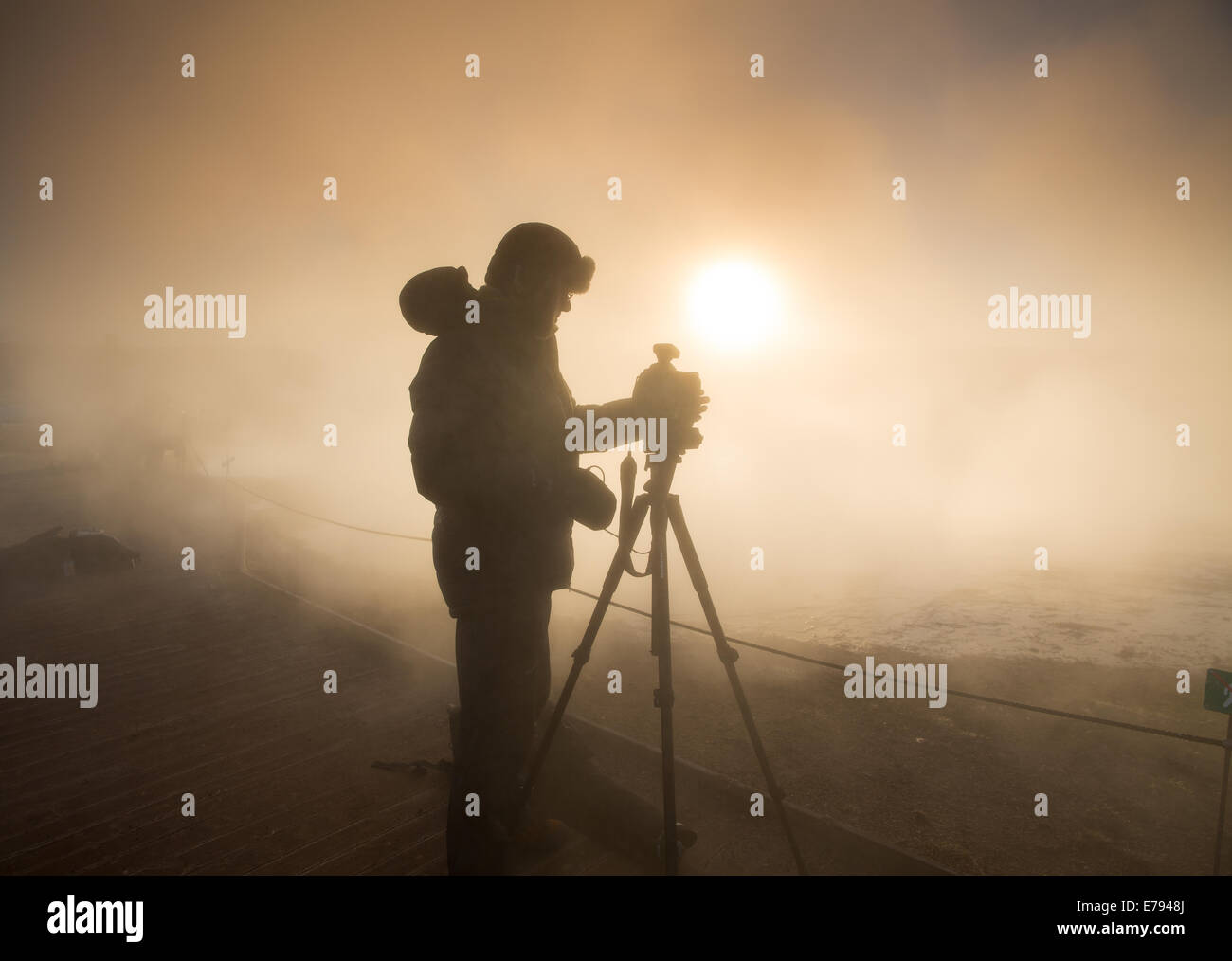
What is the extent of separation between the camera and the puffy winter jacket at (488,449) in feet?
6.54

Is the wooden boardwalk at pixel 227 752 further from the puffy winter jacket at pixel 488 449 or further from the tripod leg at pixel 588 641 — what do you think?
the puffy winter jacket at pixel 488 449

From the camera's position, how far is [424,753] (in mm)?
3732

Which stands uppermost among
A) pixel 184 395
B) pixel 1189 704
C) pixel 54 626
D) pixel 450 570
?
pixel 184 395

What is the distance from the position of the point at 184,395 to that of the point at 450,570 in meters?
30.8

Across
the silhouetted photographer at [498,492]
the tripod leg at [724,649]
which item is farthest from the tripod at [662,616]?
the silhouetted photographer at [498,492]

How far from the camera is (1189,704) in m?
6.59

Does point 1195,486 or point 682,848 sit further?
point 1195,486

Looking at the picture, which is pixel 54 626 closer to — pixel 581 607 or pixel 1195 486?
pixel 581 607

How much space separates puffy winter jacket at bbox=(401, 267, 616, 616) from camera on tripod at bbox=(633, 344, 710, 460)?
0.35 metres

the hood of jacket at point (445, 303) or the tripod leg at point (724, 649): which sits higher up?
the hood of jacket at point (445, 303)

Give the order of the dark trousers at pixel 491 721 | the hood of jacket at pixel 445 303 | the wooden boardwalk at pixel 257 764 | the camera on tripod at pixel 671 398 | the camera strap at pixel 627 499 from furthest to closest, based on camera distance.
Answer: the wooden boardwalk at pixel 257 764 < the camera strap at pixel 627 499 < the camera on tripod at pixel 671 398 < the dark trousers at pixel 491 721 < the hood of jacket at pixel 445 303

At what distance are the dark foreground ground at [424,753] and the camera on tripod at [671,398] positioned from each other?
2.08 m

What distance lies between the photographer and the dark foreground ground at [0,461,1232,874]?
2895 millimetres
